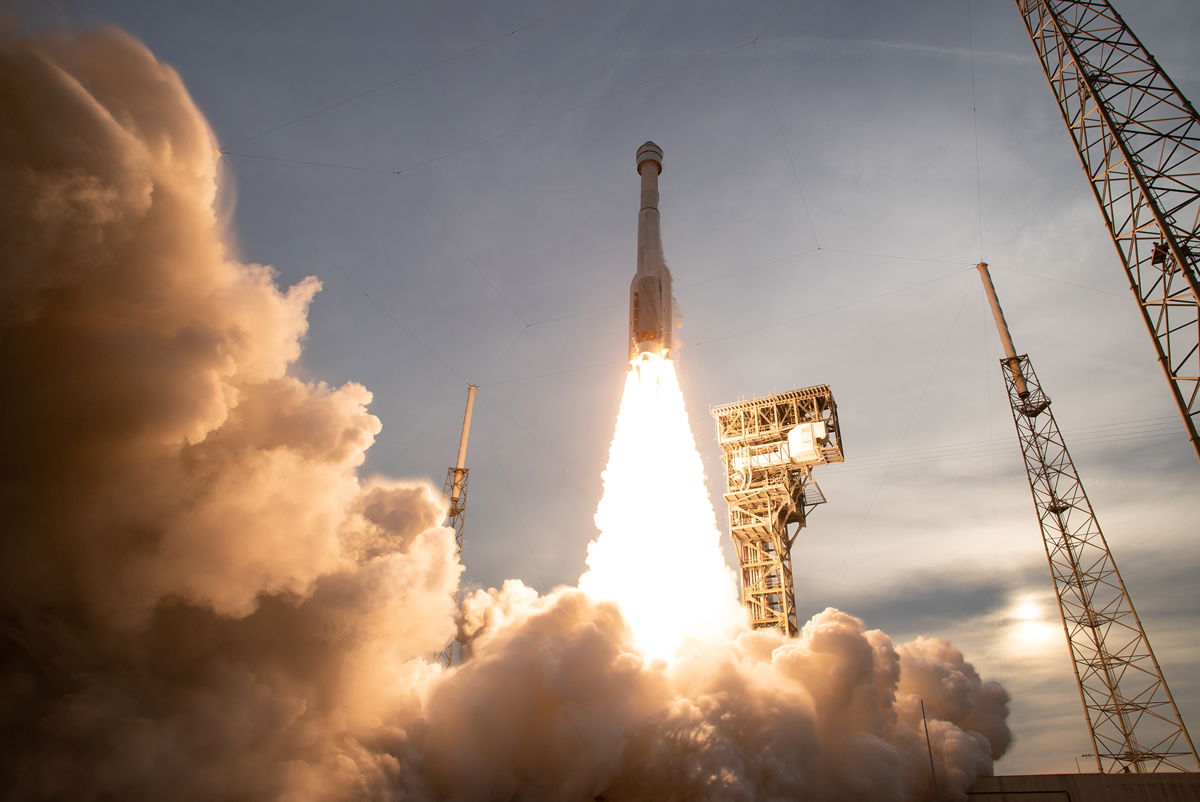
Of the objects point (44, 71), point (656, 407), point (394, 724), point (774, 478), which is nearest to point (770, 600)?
point (774, 478)

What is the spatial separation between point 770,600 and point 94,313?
39.8 m

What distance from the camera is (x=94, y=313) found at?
1558 cm

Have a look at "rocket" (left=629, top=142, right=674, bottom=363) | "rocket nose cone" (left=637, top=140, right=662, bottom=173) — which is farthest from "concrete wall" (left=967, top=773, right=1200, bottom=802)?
"rocket nose cone" (left=637, top=140, right=662, bottom=173)

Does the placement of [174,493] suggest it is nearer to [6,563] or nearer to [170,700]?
[6,563]

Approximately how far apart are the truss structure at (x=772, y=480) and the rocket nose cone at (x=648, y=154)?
18053 mm

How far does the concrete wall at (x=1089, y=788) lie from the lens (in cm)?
2484

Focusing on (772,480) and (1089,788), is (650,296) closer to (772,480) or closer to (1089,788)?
(772,480)

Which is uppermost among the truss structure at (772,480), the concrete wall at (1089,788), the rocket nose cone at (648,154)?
the rocket nose cone at (648,154)

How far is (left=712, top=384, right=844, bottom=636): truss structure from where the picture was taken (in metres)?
42.5

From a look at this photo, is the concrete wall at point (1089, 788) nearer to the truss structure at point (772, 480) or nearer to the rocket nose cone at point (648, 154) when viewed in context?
the truss structure at point (772, 480)

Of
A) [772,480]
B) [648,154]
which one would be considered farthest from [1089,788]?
[648,154]

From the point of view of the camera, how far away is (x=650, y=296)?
2970cm

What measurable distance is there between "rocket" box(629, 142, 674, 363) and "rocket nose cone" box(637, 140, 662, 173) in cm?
351

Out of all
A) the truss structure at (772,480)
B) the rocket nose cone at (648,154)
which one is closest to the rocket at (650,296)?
the rocket nose cone at (648,154)
